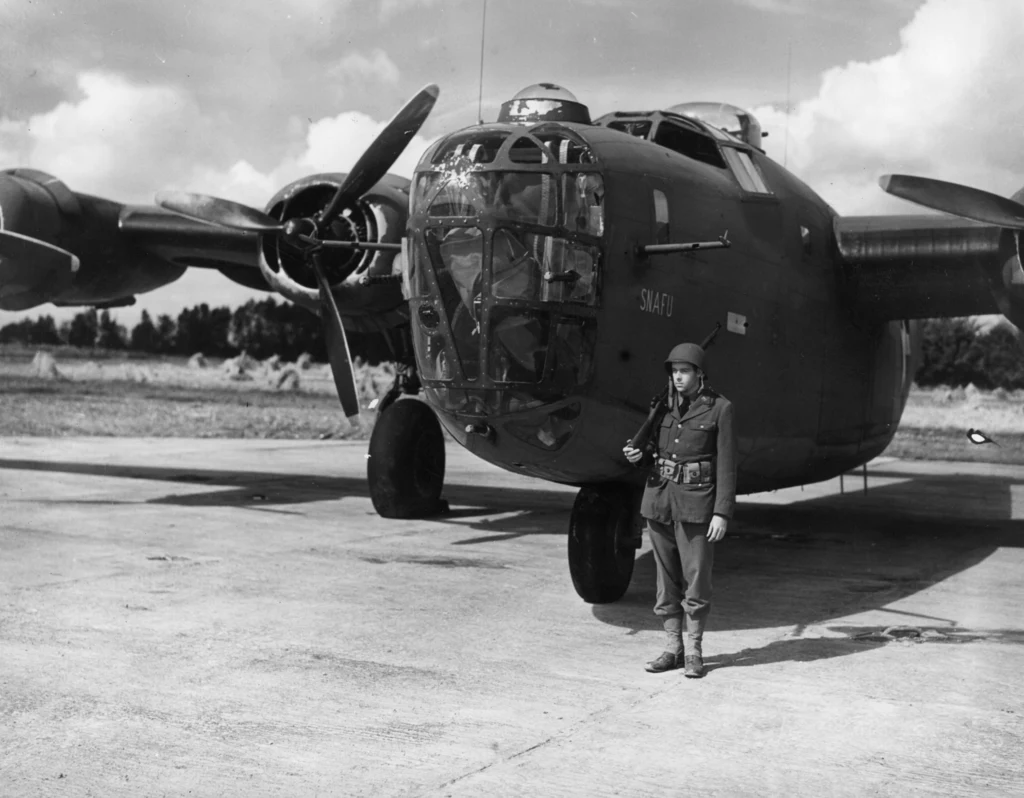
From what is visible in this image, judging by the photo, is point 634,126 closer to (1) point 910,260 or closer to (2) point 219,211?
(1) point 910,260

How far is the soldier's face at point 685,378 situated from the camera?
23.9 feet

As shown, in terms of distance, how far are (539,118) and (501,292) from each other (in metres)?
2.10

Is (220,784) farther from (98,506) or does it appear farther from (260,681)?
(98,506)

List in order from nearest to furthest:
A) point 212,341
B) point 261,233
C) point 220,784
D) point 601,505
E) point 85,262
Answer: point 220,784 < point 601,505 < point 261,233 < point 85,262 < point 212,341

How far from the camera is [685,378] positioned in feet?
23.9

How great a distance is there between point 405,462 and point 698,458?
24.9 feet

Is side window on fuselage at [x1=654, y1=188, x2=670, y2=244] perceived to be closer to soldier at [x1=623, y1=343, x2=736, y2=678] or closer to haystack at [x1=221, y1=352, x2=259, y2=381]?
soldier at [x1=623, y1=343, x2=736, y2=678]

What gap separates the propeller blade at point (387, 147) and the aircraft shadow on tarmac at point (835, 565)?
5.32 m

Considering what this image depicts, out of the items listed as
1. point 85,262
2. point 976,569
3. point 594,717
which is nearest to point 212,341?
point 85,262

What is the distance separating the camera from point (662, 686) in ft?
22.0

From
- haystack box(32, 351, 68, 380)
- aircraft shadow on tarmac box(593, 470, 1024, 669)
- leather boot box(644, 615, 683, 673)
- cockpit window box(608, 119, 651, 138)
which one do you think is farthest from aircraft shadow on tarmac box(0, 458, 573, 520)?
haystack box(32, 351, 68, 380)

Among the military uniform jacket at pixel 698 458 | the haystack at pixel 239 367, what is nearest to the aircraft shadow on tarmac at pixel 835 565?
the military uniform jacket at pixel 698 458

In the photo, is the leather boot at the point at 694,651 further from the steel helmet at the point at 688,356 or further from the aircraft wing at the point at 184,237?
the aircraft wing at the point at 184,237

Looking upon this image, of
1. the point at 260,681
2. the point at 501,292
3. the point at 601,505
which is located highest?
the point at 501,292
